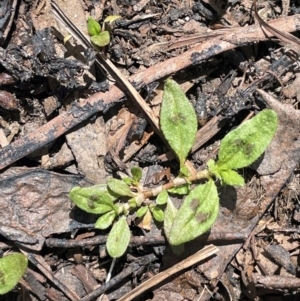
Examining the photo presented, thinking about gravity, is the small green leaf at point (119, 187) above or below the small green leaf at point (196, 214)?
above

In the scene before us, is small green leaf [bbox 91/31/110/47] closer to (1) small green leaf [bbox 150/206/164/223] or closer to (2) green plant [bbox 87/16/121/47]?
(2) green plant [bbox 87/16/121/47]

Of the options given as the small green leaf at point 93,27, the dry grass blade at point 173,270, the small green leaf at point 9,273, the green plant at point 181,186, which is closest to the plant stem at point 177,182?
the green plant at point 181,186

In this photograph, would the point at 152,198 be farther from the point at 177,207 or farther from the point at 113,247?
the point at 113,247

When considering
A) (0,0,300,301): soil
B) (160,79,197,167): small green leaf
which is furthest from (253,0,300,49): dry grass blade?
(160,79,197,167): small green leaf

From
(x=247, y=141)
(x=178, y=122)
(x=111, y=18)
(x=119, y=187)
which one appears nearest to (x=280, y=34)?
(x=247, y=141)

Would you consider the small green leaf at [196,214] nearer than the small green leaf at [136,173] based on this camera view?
Yes

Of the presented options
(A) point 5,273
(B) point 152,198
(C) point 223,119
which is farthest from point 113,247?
(C) point 223,119

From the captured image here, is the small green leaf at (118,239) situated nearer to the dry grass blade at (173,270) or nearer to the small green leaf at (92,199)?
the small green leaf at (92,199)
